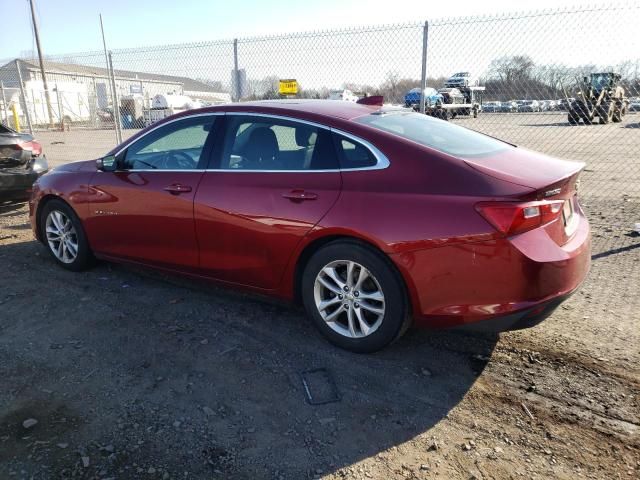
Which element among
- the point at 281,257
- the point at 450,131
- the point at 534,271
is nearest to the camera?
the point at 534,271

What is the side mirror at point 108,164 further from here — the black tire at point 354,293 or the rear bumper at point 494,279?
the rear bumper at point 494,279

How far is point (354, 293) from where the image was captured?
10.8 ft

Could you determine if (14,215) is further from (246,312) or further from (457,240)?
(457,240)

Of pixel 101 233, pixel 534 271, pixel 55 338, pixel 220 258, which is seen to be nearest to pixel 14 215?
pixel 101 233

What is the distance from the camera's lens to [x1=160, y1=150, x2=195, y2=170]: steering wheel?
13.4 feet

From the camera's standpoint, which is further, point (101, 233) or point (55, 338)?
point (101, 233)

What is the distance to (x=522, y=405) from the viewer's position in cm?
283

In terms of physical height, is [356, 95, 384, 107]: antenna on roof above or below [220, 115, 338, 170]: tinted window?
above

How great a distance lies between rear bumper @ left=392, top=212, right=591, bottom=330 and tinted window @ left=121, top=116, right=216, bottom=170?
2017 millimetres

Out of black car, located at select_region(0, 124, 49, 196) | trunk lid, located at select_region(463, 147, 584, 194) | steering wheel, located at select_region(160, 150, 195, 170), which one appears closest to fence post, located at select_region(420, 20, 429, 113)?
trunk lid, located at select_region(463, 147, 584, 194)

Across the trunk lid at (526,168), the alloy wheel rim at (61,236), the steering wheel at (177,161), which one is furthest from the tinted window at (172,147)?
the trunk lid at (526,168)

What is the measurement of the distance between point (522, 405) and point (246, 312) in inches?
84.7

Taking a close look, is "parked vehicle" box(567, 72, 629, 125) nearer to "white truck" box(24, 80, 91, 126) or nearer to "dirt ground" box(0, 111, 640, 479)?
"dirt ground" box(0, 111, 640, 479)

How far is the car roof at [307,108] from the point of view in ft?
11.8
